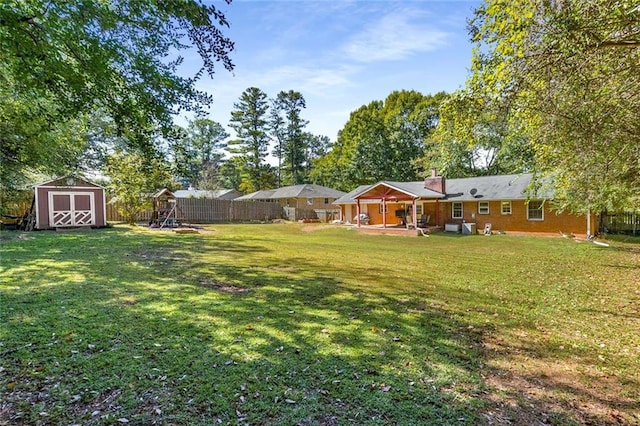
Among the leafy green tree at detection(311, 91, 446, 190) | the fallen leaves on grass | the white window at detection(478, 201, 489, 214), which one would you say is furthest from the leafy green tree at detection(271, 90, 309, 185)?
the fallen leaves on grass

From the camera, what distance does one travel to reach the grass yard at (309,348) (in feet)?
8.80

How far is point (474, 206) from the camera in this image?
2080 cm

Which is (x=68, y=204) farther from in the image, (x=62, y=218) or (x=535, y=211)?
(x=535, y=211)

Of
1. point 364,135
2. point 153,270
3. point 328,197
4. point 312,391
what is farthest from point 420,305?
point 364,135

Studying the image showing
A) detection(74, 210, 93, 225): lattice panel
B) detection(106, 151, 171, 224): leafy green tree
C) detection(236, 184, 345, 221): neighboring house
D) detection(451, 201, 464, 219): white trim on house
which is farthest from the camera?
detection(236, 184, 345, 221): neighboring house

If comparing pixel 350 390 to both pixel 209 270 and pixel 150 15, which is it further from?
pixel 209 270

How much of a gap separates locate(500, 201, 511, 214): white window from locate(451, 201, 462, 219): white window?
2.35 meters

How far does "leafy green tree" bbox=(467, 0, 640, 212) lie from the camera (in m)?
3.85

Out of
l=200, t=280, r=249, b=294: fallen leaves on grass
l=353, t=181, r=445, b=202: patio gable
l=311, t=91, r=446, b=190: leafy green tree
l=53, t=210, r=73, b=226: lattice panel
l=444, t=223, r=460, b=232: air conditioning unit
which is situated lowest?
l=200, t=280, r=249, b=294: fallen leaves on grass

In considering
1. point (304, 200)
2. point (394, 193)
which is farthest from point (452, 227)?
point (304, 200)

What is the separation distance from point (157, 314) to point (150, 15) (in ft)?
12.8

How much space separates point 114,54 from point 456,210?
2073 cm

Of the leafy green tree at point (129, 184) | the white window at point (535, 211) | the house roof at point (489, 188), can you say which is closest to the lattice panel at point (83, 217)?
the leafy green tree at point (129, 184)

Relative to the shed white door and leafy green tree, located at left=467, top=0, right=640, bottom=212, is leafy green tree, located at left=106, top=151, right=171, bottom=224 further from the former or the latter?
leafy green tree, located at left=467, top=0, right=640, bottom=212
